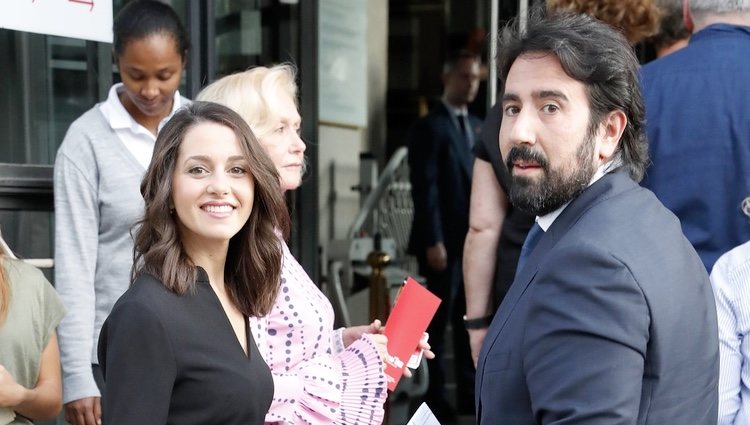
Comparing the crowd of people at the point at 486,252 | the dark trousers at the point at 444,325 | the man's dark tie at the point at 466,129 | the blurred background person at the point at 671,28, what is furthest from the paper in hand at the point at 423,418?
the man's dark tie at the point at 466,129

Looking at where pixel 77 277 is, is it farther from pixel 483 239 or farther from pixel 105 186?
pixel 483 239

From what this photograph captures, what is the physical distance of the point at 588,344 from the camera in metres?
1.76

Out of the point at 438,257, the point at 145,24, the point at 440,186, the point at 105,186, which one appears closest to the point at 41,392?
the point at 105,186

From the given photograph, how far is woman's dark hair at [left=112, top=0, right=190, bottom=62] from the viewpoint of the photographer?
10.9 feet

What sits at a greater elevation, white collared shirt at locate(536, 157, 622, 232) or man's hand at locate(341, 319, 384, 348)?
white collared shirt at locate(536, 157, 622, 232)

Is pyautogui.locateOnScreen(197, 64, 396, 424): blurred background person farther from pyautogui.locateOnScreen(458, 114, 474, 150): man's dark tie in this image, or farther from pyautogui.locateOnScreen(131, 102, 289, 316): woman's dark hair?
pyautogui.locateOnScreen(458, 114, 474, 150): man's dark tie

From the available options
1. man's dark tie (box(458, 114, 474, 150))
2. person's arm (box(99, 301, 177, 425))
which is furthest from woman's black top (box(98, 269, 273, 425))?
man's dark tie (box(458, 114, 474, 150))

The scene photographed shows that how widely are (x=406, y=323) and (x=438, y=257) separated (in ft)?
10.4

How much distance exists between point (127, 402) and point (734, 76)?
1957mm

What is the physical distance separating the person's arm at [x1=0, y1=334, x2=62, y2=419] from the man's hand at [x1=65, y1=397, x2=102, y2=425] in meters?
0.19

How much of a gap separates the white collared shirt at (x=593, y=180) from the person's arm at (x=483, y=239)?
145 cm

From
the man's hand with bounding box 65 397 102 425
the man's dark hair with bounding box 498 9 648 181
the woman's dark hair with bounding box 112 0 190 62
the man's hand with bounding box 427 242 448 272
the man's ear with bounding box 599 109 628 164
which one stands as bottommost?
the man's hand with bounding box 65 397 102 425

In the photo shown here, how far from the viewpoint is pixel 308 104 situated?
461 cm

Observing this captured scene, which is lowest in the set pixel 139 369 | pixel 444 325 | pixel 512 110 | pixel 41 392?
pixel 444 325
